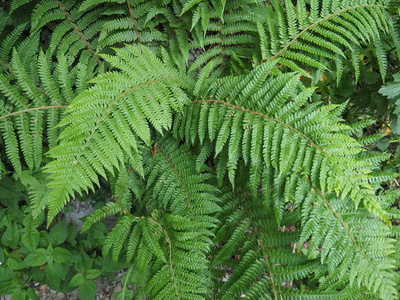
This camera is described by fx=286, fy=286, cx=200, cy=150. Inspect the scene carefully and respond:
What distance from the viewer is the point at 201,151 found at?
2.17 metres

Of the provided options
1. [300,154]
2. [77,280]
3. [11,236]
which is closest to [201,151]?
[300,154]

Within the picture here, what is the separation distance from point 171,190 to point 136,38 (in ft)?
4.12

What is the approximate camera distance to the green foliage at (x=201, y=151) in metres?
1.76

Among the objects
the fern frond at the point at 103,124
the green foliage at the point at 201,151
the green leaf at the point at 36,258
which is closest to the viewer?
the fern frond at the point at 103,124

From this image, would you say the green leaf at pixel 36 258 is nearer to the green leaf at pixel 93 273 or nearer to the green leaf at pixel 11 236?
the green leaf at pixel 11 236

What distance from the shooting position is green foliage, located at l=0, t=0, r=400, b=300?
176cm

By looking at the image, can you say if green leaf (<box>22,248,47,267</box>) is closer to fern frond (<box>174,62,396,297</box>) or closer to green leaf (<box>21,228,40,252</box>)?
green leaf (<box>21,228,40,252</box>)

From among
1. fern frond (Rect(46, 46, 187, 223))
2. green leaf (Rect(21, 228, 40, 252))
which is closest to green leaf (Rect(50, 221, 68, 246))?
green leaf (Rect(21, 228, 40, 252))

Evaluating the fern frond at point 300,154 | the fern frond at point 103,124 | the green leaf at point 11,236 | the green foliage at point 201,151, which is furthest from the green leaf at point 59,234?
the fern frond at point 300,154

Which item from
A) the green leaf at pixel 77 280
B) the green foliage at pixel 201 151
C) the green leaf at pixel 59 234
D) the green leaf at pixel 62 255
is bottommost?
the green leaf at pixel 77 280

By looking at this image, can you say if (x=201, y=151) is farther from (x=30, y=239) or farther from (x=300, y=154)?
(x=30, y=239)

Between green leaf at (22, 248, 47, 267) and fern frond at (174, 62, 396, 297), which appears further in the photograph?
green leaf at (22, 248, 47, 267)

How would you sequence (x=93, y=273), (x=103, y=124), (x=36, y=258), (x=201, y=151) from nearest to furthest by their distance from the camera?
(x=103, y=124)
(x=201, y=151)
(x=36, y=258)
(x=93, y=273)

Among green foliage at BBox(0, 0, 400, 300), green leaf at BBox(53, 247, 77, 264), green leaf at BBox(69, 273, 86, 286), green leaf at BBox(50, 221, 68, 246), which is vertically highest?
green foliage at BBox(0, 0, 400, 300)
